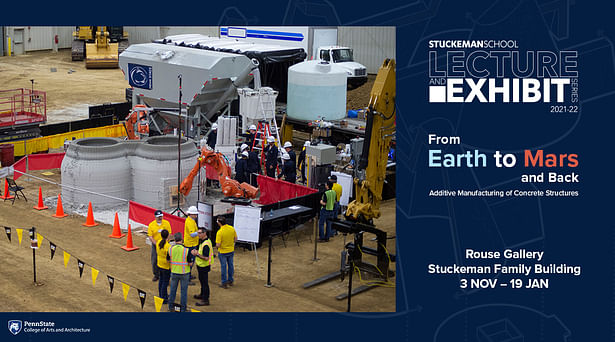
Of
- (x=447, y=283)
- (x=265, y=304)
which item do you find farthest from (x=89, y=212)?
(x=447, y=283)

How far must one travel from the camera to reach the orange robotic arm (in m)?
21.5

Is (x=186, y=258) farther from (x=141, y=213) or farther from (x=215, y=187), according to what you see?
(x=215, y=187)

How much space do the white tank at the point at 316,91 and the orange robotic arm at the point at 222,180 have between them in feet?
26.3

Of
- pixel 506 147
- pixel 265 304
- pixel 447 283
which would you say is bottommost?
pixel 265 304

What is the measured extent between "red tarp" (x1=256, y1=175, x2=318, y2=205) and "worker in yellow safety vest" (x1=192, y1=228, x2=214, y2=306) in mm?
6038

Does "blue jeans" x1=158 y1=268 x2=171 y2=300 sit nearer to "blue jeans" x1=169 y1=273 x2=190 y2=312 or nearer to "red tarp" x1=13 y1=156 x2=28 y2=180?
"blue jeans" x1=169 y1=273 x2=190 y2=312

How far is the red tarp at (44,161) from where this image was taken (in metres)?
26.2

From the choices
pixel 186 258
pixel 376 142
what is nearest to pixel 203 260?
pixel 186 258

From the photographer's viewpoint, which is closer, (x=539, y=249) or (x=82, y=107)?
(x=539, y=249)

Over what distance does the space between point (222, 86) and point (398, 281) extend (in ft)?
54.7

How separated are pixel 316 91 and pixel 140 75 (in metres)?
6.13

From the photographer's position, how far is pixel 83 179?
2209 centimetres

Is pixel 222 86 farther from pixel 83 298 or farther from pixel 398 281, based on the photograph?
pixel 398 281

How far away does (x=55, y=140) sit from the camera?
28.5 meters
